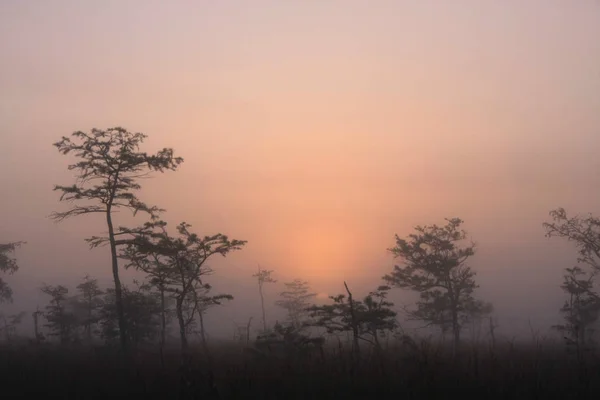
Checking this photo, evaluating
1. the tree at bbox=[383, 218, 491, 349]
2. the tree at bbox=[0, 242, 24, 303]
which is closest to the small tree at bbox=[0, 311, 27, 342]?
the tree at bbox=[0, 242, 24, 303]

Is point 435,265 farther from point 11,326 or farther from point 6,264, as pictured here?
point 11,326

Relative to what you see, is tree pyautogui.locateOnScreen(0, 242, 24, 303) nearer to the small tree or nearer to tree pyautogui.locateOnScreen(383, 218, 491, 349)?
the small tree

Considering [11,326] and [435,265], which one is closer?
[435,265]

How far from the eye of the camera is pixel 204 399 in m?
7.96

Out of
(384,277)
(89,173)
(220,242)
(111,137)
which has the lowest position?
(384,277)

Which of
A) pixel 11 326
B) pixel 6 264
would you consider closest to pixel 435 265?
pixel 6 264

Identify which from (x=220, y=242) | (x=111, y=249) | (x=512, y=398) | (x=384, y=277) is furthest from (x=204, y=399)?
(x=384, y=277)

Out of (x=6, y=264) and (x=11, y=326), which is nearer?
(x=6, y=264)

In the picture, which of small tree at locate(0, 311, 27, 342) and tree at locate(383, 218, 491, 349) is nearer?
tree at locate(383, 218, 491, 349)

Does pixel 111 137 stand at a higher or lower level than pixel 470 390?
higher

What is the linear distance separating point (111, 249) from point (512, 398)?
2346 cm

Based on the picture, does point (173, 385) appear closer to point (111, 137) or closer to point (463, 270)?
point (111, 137)

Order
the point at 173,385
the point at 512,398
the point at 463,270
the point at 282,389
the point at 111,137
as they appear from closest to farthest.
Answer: the point at 512,398 < the point at 282,389 < the point at 173,385 < the point at 111,137 < the point at 463,270

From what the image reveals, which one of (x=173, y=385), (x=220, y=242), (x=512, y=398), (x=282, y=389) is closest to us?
(x=512, y=398)
